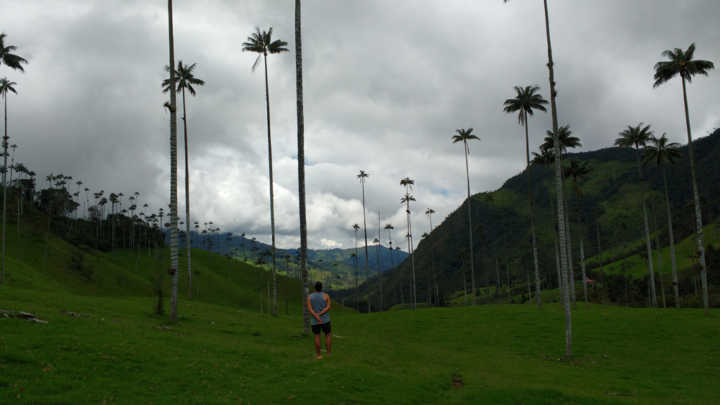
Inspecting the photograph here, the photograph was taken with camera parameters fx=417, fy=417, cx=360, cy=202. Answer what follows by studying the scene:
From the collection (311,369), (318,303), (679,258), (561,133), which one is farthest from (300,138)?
(679,258)

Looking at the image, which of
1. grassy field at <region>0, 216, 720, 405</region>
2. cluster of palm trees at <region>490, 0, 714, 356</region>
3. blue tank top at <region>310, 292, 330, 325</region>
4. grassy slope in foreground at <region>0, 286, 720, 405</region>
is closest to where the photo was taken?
grassy slope in foreground at <region>0, 286, 720, 405</region>

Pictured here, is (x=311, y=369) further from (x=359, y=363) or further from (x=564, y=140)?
(x=564, y=140)

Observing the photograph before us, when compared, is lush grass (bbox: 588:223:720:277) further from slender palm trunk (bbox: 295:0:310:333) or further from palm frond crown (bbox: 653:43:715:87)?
slender palm trunk (bbox: 295:0:310:333)

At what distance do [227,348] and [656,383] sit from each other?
832 inches

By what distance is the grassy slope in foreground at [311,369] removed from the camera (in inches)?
473

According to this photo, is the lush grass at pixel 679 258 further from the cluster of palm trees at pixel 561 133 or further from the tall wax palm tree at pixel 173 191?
the tall wax palm tree at pixel 173 191

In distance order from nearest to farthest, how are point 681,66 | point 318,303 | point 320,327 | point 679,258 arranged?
1. point 318,303
2. point 320,327
3. point 681,66
4. point 679,258

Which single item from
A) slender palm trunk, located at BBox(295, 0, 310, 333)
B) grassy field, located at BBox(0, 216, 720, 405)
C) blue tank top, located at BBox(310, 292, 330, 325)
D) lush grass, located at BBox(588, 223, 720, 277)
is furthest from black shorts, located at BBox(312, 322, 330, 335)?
lush grass, located at BBox(588, 223, 720, 277)

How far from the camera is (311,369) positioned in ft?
51.6

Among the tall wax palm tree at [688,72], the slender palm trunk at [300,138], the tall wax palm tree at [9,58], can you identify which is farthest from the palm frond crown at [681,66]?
the tall wax palm tree at [9,58]

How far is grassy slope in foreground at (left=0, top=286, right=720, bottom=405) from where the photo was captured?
1202cm

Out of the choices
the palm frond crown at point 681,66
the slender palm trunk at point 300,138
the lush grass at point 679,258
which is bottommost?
the lush grass at point 679,258

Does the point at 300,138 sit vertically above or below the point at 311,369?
above

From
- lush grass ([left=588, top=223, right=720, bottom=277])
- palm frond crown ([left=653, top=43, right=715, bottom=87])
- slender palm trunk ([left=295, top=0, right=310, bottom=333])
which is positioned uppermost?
palm frond crown ([left=653, top=43, right=715, bottom=87])
